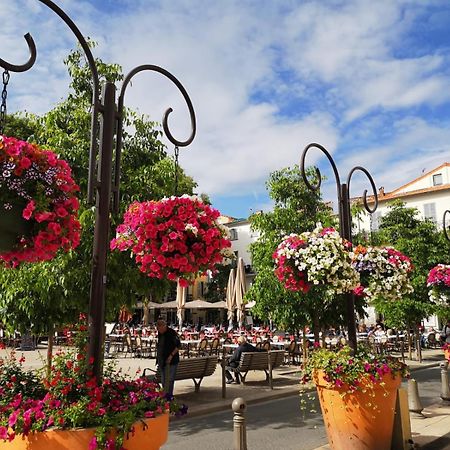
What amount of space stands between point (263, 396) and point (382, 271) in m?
5.22

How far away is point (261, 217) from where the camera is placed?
15.0 meters

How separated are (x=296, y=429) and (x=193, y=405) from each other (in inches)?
106

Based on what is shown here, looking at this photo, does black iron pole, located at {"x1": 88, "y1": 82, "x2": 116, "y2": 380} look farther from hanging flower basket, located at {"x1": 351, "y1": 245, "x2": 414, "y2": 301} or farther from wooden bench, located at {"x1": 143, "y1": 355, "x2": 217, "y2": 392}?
wooden bench, located at {"x1": 143, "y1": 355, "x2": 217, "y2": 392}

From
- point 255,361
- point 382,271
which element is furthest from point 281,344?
point 382,271

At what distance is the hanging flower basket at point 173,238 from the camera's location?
13.5 feet

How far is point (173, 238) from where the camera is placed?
4.07 metres

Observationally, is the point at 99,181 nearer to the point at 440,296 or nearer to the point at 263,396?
the point at 263,396

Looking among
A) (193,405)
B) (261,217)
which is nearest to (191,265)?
(193,405)

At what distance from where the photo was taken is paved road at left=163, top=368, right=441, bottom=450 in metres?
7.11

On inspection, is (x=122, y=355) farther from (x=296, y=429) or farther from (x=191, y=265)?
(x=191, y=265)

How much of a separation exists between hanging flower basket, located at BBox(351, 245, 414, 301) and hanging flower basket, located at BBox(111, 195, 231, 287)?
3.33m

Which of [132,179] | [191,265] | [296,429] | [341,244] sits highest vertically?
[132,179]

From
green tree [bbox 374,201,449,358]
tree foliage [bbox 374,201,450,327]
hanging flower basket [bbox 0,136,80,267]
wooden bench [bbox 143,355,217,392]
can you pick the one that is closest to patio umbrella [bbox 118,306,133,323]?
wooden bench [bbox 143,355,217,392]

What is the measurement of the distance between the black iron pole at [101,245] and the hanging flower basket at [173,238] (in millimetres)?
338
